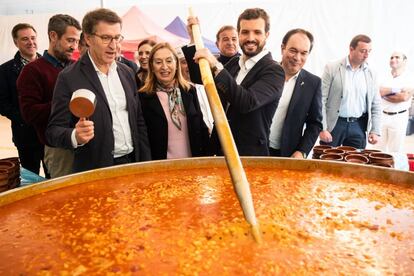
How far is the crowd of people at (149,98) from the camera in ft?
6.88

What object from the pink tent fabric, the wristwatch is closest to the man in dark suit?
the wristwatch

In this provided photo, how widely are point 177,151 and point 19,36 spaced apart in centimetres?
217

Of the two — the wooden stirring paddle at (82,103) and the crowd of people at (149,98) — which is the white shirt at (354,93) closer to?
the crowd of people at (149,98)

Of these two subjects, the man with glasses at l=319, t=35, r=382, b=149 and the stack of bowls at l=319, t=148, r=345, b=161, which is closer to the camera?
the stack of bowls at l=319, t=148, r=345, b=161

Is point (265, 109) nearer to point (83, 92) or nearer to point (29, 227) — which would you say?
point (83, 92)

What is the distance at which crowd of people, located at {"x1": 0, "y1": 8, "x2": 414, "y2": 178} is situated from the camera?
2098 mm

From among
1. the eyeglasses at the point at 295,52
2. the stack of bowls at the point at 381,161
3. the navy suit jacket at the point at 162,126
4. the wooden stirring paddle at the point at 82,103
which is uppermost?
the eyeglasses at the point at 295,52

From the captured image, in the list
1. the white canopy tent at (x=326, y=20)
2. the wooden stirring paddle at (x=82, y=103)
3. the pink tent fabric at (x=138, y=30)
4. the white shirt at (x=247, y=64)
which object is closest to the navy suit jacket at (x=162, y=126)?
the white shirt at (x=247, y=64)

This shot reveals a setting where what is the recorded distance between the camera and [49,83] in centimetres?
270

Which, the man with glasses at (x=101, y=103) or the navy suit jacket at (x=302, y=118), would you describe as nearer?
the man with glasses at (x=101, y=103)

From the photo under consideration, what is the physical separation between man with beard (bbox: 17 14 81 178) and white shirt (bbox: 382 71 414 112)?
446 centimetres

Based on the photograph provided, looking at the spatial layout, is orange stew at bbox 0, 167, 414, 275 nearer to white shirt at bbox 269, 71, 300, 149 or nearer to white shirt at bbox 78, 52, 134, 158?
white shirt at bbox 78, 52, 134, 158

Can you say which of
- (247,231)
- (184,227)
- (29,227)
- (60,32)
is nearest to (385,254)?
(247,231)

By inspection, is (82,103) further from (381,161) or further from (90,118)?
(381,161)
